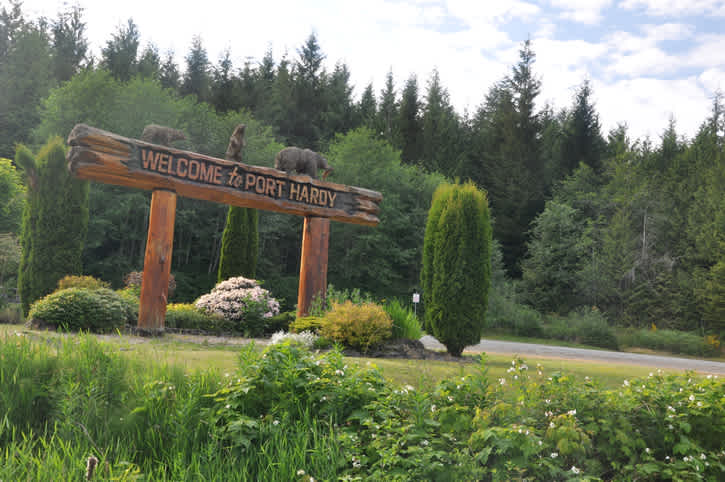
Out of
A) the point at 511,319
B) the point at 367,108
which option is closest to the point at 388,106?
the point at 367,108

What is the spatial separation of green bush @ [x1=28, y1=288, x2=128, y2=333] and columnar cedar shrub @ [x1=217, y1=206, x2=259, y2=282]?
6.88 metres

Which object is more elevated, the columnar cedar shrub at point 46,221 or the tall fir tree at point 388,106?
the tall fir tree at point 388,106

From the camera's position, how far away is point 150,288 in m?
8.38

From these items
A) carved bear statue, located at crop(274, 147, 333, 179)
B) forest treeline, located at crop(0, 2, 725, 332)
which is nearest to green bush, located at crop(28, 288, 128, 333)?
carved bear statue, located at crop(274, 147, 333, 179)

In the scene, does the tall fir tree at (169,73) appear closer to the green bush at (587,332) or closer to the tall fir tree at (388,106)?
the tall fir tree at (388,106)

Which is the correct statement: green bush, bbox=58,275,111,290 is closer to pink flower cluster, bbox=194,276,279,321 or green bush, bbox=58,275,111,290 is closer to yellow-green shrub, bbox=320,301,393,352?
pink flower cluster, bbox=194,276,279,321

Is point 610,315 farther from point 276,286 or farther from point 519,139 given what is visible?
point 276,286

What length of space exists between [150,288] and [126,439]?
5.46 metres

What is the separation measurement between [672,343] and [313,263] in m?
17.1

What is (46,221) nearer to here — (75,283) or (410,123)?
(75,283)

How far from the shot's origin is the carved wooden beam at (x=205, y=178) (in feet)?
25.3

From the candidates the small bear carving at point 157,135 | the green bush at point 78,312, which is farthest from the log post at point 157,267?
the small bear carving at point 157,135

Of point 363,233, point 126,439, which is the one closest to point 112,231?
point 363,233

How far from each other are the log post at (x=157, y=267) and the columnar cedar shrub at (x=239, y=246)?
23.0ft
